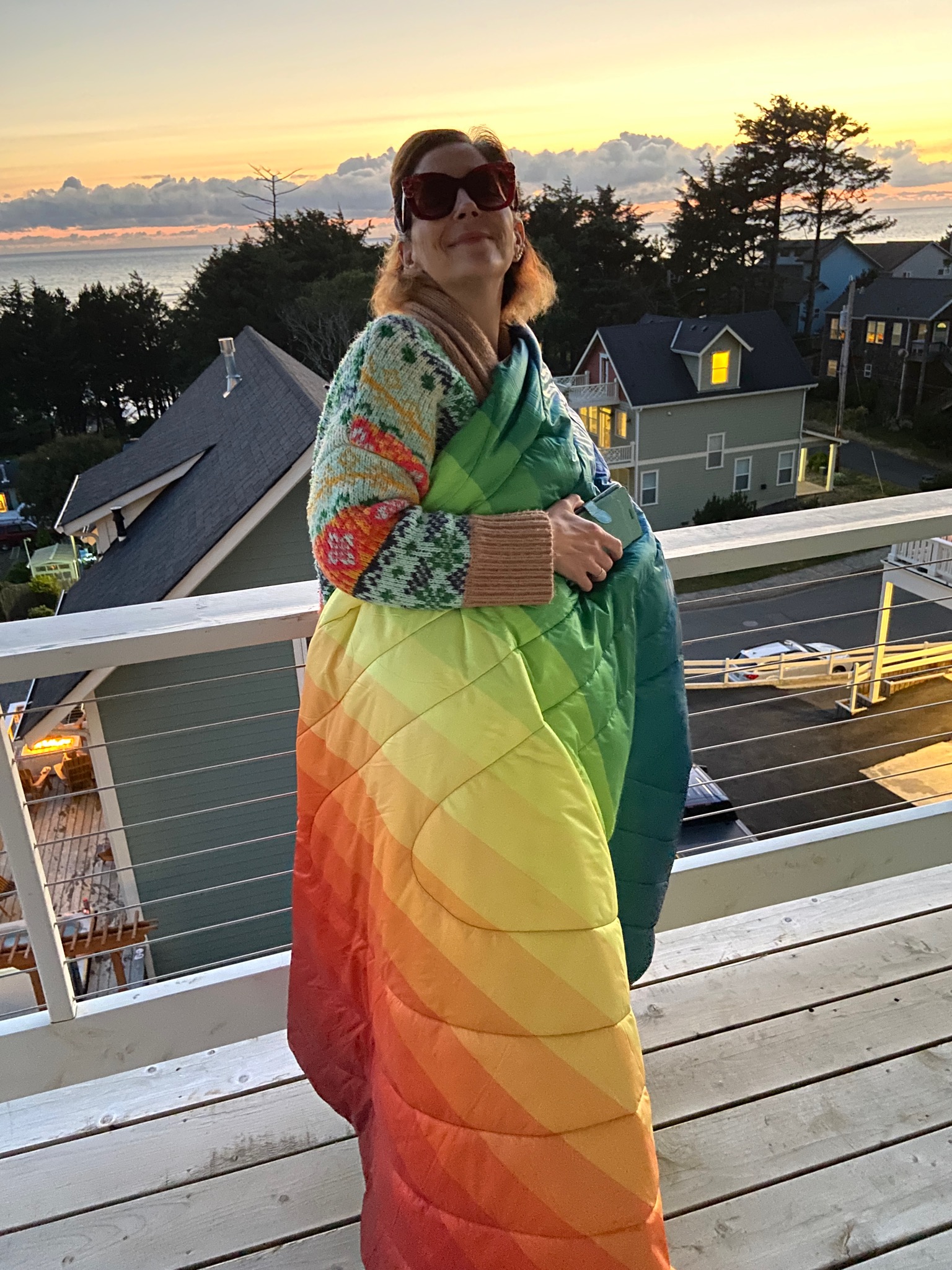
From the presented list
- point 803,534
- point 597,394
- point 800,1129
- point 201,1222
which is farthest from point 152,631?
point 597,394

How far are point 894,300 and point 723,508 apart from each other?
459 centimetres

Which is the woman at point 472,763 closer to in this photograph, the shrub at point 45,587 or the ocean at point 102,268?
the shrub at point 45,587

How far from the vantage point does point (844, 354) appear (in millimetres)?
14344

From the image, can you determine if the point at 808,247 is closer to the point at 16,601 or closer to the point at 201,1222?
the point at 16,601

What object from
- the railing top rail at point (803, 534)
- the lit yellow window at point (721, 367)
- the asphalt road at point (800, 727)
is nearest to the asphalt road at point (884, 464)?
the lit yellow window at point (721, 367)

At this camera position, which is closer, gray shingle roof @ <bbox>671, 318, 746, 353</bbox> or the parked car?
the parked car

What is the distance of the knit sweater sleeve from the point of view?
0.91 m

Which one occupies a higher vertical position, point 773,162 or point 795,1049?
point 773,162

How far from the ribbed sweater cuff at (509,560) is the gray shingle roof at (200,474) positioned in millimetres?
3322

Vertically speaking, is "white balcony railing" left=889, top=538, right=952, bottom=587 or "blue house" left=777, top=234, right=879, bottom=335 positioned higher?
"blue house" left=777, top=234, right=879, bottom=335

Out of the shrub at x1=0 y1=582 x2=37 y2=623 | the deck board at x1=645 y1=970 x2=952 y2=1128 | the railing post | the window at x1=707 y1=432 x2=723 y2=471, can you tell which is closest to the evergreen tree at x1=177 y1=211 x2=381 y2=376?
the shrub at x1=0 y1=582 x2=37 y2=623

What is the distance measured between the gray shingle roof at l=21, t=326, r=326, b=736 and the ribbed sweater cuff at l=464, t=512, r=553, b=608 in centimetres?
332

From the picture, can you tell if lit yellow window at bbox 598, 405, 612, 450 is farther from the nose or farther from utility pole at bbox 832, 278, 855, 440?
the nose

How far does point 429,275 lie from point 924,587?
8.28m
